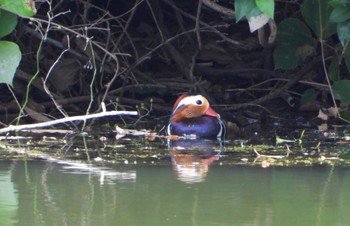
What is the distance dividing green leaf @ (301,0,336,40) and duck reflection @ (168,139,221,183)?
954 mm

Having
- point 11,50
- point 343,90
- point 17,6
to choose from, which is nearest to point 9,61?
point 11,50

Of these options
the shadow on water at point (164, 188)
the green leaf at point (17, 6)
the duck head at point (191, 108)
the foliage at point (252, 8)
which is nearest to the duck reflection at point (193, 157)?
the shadow on water at point (164, 188)

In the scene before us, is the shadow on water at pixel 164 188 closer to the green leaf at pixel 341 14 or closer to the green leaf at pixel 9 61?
the green leaf at pixel 9 61

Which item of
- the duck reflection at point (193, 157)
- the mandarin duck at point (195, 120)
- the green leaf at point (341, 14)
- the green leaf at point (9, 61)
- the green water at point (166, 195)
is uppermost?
the green leaf at point (341, 14)

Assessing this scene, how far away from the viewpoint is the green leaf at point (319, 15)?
17.8ft

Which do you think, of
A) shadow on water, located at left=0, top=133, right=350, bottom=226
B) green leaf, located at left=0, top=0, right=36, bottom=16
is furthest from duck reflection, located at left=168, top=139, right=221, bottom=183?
green leaf, located at left=0, top=0, right=36, bottom=16

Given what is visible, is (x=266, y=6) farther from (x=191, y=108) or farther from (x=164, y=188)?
(x=191, y=108)

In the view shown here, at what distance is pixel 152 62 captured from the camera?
6.84m

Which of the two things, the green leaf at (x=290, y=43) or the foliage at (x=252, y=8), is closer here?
the foliage at (x=252, y=8)

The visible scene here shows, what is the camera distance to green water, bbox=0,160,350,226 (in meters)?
2.89

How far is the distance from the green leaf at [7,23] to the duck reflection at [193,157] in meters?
0.93

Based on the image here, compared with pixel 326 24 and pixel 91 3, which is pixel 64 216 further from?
pixel 91 3

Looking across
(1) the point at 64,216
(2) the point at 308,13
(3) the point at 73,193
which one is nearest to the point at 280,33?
(2) the point at 308,13

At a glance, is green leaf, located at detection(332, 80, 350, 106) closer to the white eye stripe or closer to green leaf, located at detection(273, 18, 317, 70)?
green leaf, located at detection(273, 18, 317, 70)
